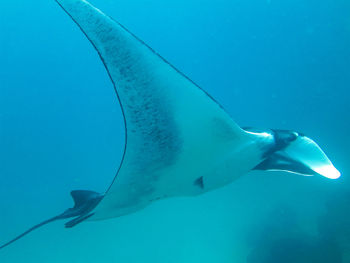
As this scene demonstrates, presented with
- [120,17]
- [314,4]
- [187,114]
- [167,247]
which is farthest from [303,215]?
[314,4]

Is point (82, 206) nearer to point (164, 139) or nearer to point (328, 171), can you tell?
point (164, 139)

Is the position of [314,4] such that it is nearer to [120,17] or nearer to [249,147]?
[120,17]

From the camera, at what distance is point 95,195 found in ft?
9.67

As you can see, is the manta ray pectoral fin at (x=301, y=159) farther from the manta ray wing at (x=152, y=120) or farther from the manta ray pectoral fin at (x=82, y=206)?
the manta ray pectoral fin at (x=82, y=206)

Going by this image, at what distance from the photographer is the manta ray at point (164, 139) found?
161 cm

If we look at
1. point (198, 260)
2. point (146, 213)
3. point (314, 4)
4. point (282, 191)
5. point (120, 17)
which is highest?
point (314, 4)

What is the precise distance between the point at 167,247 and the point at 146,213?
335 centimetres

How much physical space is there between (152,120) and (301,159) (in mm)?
1402

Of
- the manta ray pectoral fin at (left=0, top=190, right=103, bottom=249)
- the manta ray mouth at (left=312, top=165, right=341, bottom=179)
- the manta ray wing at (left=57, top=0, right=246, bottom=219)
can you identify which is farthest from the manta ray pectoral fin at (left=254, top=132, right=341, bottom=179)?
the manta ray pectoral fin at (left=0, top=190, right=103, bottom=249)

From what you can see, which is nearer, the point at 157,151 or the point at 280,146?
the point at 157,151

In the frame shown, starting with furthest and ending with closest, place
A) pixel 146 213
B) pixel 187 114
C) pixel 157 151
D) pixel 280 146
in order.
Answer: pixel 146 213 < pixel 280 146 < pixel 157 151 < pixel 187 114

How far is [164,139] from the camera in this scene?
204 centimetres

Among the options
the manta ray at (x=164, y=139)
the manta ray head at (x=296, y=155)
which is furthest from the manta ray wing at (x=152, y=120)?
the manta ray head at (x=296, y=155)

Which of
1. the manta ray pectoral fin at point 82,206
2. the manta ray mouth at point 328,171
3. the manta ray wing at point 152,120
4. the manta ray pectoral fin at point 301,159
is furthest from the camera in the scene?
the manta ray pectoral fin at point 82,206
